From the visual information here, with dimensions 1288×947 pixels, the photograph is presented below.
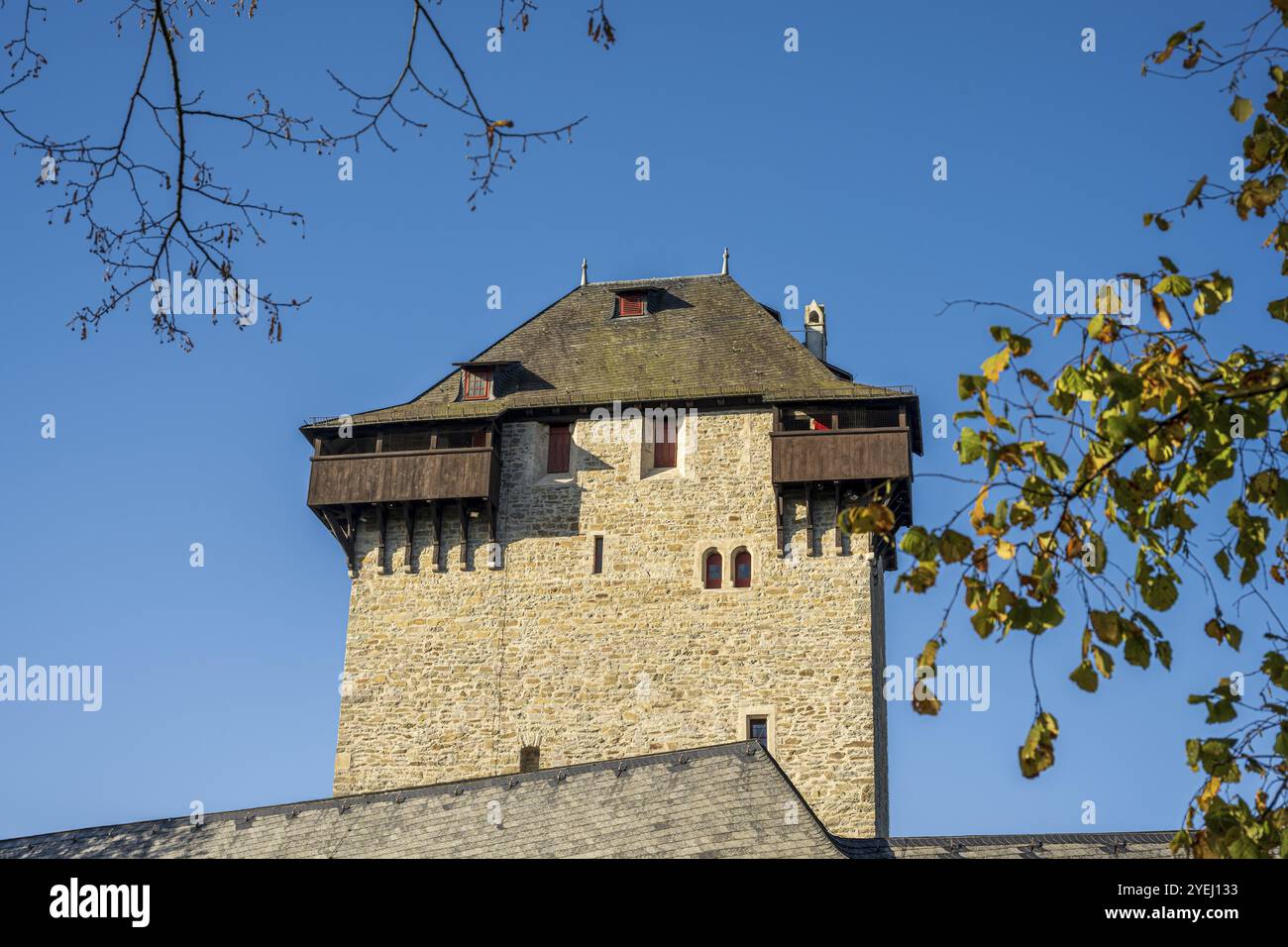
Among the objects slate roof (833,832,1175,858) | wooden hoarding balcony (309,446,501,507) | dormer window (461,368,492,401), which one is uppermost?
dormer window (461,368,492,401)

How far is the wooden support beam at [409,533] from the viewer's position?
88.7 feet

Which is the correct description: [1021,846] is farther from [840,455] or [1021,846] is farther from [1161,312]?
[1161,312]

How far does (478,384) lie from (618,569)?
432 centimetres

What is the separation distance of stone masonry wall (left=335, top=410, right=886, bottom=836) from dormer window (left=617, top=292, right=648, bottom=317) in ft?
12.1

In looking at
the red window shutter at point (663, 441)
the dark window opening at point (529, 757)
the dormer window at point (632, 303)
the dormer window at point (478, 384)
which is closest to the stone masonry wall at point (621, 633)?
the dark window opening at point (529, 757)

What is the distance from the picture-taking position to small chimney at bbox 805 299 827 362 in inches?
1186

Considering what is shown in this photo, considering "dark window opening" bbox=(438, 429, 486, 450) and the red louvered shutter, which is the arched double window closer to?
"dark window opening" bbox=(438, 429, 486, 450)

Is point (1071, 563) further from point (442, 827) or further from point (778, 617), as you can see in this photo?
point (778, 617)

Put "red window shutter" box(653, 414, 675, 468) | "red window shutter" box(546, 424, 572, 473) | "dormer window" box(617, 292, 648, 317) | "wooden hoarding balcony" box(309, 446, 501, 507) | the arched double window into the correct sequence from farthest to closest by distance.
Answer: "dormer window" box(617, 292, 648, 317) → "red window shutter" box(546, 424, 572, 473) → "red window shutter" box(653, 414, 675, 468) → "wooden hoarding balcony" box(309, 446, 501, 507) → the arched double window

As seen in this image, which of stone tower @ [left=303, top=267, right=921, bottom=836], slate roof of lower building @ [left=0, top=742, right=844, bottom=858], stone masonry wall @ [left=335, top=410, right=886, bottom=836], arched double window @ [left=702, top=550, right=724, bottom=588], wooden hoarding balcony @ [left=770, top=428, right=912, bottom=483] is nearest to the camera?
slate roof of lower building @ [left=0, top=742, right=844, bottom=858]

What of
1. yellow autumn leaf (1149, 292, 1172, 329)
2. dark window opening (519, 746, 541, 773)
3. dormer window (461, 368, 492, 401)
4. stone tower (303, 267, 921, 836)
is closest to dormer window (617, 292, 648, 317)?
stone tower (303, 267, 921, 836)

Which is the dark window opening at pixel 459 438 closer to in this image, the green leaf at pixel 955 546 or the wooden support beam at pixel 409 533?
the wooden support beam at pixel 409 533

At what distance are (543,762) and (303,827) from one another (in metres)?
6.06

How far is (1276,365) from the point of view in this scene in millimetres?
7164
